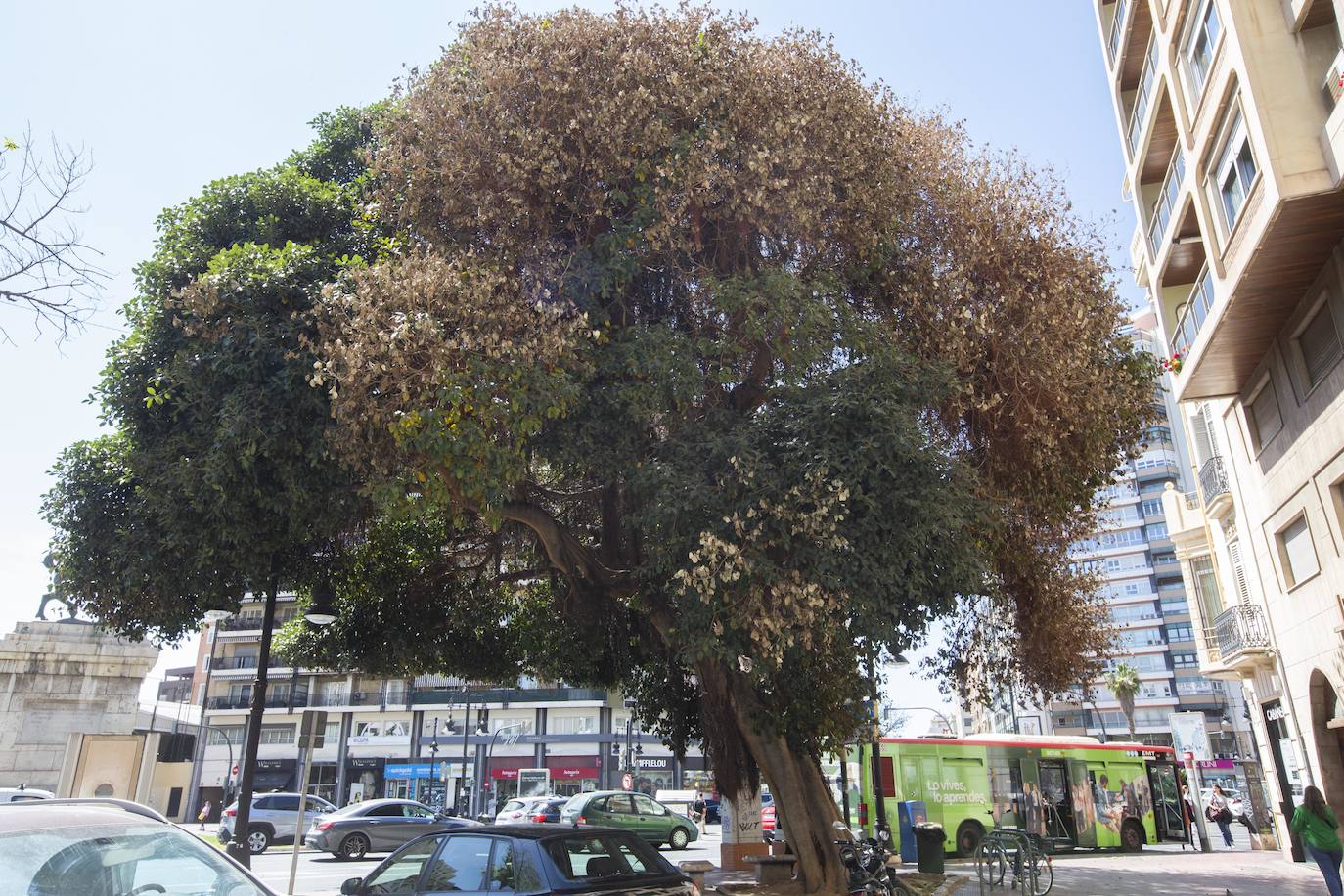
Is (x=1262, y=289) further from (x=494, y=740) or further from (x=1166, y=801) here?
(x=494, y=740)

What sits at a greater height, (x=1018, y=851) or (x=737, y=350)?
(x=737, y=350)

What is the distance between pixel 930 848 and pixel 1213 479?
13200 millimetres

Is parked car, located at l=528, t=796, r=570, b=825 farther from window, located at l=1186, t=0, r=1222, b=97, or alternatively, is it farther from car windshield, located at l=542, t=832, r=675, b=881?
window, located at l=1186, t=0, r=1222, b=97

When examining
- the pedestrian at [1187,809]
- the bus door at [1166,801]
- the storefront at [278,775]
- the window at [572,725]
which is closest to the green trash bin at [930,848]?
the bus door at [1166,801]

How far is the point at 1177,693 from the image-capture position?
80375 mm

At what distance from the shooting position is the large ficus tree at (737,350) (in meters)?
10.6

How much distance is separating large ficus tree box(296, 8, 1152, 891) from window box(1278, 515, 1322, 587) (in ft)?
16.4

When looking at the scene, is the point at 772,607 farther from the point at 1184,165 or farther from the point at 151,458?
the point at 1184,165

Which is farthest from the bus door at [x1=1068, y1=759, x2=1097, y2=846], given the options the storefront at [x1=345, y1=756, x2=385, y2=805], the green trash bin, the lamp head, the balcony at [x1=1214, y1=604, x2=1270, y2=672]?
the storefront at [x1=345, y1=756, x2=385, y2=805]

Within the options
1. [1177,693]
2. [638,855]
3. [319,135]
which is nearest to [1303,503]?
[638,855]

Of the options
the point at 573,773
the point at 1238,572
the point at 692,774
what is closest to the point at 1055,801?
the point at 1238,572

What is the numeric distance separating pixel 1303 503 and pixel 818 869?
36.7 feet

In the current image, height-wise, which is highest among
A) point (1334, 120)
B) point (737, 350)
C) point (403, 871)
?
point (1334, 120)

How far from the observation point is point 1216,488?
80.8 ft
